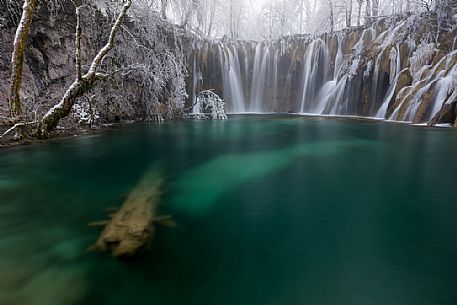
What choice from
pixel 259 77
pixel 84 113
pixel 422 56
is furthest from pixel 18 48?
pixel 259 77

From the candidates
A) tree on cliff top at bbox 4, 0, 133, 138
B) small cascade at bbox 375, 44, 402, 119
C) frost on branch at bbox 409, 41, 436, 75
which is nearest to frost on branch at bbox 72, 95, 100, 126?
tree on cliff top at bbox 4, 0, 133, 138

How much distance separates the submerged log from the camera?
2252 mm

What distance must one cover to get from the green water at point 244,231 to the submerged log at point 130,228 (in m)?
0.10

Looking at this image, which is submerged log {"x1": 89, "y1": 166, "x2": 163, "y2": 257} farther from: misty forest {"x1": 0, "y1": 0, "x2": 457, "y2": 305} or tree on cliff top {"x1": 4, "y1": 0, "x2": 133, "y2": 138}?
tree on cliff top {"x1": 4, "y1": 0, "x2": 133, "y2": 138}

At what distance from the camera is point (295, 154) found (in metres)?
6.58

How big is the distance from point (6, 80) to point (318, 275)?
31.9 feet

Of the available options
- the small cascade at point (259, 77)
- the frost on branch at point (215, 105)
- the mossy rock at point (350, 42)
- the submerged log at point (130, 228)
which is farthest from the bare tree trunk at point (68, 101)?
the mossy rock at point (350, 42)

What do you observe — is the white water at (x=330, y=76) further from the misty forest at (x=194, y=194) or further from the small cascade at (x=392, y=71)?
the misty forest at (x=194, y=194)

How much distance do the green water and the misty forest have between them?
15 millimetres

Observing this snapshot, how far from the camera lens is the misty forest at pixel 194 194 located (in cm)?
192

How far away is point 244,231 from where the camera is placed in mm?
2729

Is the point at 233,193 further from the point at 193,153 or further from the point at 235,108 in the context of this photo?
the point at 235,108

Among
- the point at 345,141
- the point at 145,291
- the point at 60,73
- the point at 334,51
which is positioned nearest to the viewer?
the point at 145,291

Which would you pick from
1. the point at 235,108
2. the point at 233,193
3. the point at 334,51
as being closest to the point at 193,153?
the point at 233,193
